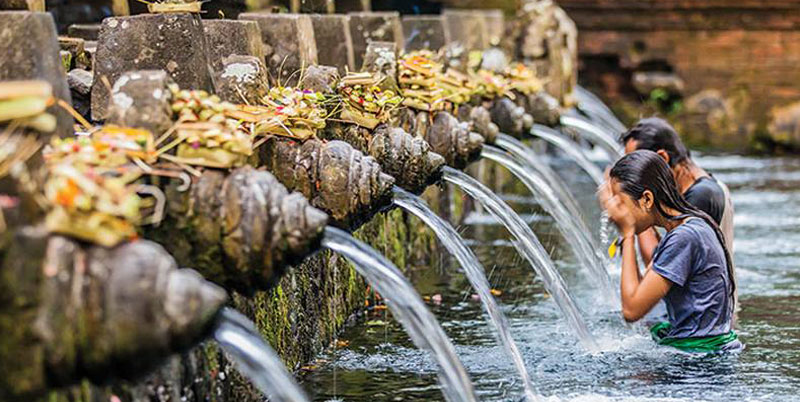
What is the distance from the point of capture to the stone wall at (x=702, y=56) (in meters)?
20.3

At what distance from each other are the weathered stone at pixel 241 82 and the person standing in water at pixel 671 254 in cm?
151

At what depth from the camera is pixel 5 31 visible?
380 cm

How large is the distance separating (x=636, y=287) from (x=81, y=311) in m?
3.07

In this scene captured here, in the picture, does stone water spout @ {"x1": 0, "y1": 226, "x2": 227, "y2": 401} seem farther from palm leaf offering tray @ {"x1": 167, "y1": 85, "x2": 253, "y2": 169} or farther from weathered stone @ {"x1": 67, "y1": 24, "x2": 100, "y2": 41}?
weathered stone @ {"x1": 67, "y1": 24, "x2": 100, "y2": 41}

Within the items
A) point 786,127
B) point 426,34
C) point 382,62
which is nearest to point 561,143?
point 426,34

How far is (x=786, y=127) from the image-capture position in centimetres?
1842

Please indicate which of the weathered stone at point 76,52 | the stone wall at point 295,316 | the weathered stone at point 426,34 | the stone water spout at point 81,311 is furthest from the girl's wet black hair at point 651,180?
the weathered stone at point 426,34

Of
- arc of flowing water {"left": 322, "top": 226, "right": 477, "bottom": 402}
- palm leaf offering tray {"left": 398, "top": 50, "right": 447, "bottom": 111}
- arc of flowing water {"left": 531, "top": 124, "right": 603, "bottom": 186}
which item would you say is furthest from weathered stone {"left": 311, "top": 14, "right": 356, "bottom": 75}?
arc of flowing water {"left": 322, "top": 226, "right": 477, "bottom": 402}

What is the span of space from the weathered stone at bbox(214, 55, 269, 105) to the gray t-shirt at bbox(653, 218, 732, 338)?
1761 millimetres

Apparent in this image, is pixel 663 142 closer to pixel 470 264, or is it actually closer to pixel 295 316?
pixel 470 264

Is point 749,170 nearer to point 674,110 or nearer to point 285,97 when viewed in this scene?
point 674,110

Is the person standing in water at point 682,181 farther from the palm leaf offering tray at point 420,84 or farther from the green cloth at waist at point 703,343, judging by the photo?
the palm leaf offering tray at point 420,84

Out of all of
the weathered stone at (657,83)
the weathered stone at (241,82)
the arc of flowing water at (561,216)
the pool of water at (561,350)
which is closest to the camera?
the weathered stone at (241,82)

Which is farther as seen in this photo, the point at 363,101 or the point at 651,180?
the point at 363,101
